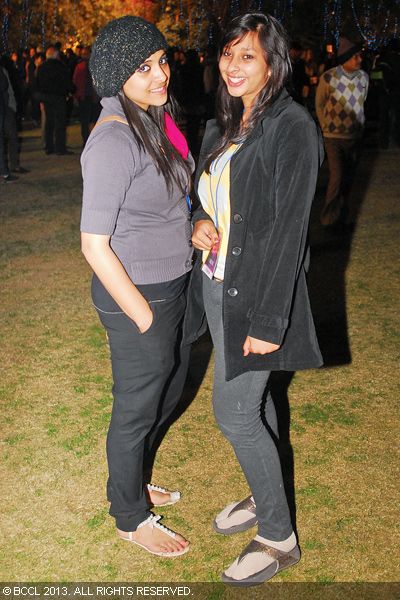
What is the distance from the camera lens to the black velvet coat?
7.70 feet

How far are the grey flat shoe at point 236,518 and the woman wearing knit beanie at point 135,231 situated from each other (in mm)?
249

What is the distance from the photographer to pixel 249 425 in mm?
2732

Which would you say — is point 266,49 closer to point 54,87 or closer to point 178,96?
point 178,96

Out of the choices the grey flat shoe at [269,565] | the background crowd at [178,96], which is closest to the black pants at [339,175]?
the background crowd at [178,96]

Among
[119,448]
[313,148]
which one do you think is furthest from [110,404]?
[313,148]

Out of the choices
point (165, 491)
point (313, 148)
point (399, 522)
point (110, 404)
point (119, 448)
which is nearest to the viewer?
point (313, 148)

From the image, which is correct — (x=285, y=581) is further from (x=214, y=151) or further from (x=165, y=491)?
(x=214, y=151)

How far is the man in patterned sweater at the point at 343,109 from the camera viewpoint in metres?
7.31

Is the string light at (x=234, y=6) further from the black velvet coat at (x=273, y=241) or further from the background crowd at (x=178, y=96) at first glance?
the black velvet coat at (x=273, y=241)

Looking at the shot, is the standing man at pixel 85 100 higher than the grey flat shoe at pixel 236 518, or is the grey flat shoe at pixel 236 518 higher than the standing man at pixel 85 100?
the grey flat shoe at pixel 236 518

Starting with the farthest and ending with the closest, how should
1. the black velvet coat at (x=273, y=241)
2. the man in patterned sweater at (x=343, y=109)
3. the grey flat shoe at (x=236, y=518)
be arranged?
1. the man in patterned sweater at (x=343, y=109)
2. the grey flat shoe at (x=236, y=518)
3. the black velvet coat at (x=273, y=241)

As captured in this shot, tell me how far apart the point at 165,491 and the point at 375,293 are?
3.39m

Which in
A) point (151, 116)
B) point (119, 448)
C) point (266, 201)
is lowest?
point (119, 448)

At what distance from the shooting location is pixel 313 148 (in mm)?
2338
